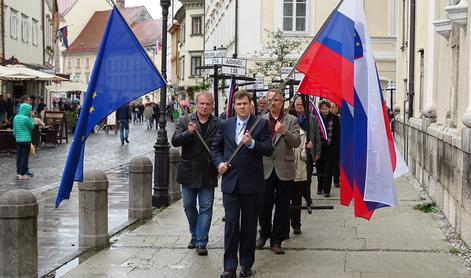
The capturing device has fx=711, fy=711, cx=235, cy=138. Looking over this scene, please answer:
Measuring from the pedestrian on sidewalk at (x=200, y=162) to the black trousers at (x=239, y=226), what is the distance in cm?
114

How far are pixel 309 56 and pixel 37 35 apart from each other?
1589 inches

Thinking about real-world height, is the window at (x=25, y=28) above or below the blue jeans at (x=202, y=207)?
→ above

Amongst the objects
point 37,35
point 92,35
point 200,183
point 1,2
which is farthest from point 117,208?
point 92,35

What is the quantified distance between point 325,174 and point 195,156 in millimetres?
5846

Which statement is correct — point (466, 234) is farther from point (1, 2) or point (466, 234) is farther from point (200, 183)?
point (1, 2)

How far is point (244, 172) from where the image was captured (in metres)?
7.14

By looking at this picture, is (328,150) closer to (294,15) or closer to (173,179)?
(173,179)

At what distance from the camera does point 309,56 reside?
7707 millimetres

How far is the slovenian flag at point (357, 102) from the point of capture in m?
7.20

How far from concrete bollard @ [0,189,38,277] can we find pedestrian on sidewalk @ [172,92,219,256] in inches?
82.4

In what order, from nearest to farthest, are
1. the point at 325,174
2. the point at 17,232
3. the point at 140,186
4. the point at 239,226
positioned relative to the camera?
the point at 17,232 < the point at 239,226 < the point at 140,186 < the point at 325,174

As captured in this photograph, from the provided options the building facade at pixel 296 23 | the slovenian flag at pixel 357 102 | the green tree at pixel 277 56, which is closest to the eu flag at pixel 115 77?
the slovenian flag at pixel 357 102

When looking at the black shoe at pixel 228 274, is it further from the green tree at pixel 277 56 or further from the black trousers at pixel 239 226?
the green tree at pixel 277 56

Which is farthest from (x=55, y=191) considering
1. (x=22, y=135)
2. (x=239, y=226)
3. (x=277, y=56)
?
(x=277, y=56)
